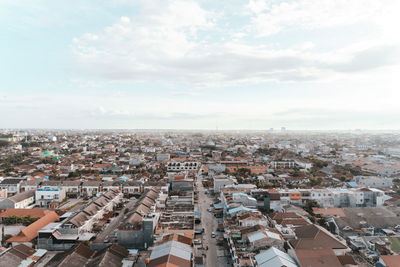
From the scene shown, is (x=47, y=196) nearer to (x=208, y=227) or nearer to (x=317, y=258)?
(x=208, y=227)

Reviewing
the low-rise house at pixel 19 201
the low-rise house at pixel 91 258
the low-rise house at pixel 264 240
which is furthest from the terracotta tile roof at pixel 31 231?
the low-rise house at pixel 264 240

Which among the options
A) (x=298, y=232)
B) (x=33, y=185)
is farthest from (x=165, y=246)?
(x=33, y=185)

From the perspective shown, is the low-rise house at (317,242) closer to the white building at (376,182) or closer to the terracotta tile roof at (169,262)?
the terracotta tile roof at (169,262)

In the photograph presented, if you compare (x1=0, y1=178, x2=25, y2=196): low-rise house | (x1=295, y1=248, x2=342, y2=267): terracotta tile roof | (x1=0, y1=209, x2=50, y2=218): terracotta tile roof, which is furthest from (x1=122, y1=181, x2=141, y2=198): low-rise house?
(x1=295, y1=248, x2=342, y2=267): terracotta tile roof

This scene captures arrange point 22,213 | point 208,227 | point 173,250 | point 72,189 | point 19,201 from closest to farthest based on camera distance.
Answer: point 173,250, point 208,227, point 22,213, point 19,201, point 72,189

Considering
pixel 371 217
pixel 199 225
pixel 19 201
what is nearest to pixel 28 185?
pixel 19 201

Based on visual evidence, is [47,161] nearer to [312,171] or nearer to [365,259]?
[312,171]

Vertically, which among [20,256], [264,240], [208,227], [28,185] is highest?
[264,240]
